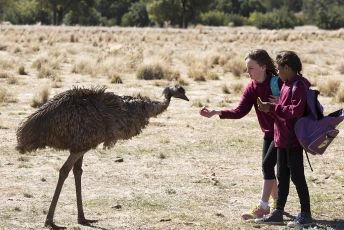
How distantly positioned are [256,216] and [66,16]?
77.2m

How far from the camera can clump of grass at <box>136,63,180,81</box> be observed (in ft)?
76.4

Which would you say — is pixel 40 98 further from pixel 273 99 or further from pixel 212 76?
pixel 273 99

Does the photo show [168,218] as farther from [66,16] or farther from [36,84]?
[66,16]

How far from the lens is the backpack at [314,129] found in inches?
267

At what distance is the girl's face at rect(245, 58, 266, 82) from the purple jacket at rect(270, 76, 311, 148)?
366mm

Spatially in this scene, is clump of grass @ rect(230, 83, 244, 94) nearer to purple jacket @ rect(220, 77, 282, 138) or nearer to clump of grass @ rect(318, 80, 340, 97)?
clump of grass @ rect(318, 80, 340, 97)

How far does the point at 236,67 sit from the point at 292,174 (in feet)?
63.4

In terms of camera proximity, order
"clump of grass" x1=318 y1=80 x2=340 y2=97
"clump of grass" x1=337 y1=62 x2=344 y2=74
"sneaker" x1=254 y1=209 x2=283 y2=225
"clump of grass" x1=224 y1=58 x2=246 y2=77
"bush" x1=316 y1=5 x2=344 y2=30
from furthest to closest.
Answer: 1. "bush" x1=316 y1=5 x2=344 y2=30
2. "clump of grass" x1=337 y1=62 x2=344 y2=74
3. "clump of grass" x1=224 y1=58 x2=246 y2=77
4. "clump of grass" x1=318 y1=80 x2=340 y2=97
5. "sneaker" x1=254 y1=209 x2=283 y2=225

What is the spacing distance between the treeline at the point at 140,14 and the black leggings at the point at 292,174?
63315mm

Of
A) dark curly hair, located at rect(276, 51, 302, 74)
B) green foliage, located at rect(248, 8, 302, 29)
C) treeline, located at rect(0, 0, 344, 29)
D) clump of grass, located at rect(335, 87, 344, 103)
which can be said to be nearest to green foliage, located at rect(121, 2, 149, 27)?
treeline, located at rect(0, 0, 344, 29)

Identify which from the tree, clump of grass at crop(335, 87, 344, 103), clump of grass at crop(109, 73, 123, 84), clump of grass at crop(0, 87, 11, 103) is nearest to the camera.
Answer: clump of grass at crop(0, 87, 11, 103)

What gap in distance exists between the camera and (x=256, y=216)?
748 centimetres

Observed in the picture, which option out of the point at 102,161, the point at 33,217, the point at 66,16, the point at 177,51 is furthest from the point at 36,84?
the point at 66,16

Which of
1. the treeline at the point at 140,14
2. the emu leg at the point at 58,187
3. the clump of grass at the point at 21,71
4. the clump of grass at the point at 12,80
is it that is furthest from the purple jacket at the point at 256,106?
the treeline at the point at 140,14
